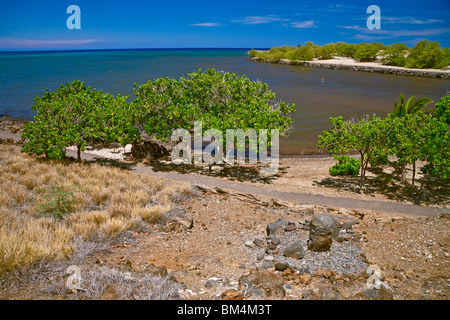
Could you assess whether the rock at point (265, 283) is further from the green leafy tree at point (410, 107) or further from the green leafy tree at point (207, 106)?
the green leafy tree at point (410, 107)

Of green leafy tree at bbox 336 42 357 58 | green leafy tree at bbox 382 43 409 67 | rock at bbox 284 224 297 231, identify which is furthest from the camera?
green leafy tree at bbox 336 42 357 58

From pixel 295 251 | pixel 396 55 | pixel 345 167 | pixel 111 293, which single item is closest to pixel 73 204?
pixel 111 293

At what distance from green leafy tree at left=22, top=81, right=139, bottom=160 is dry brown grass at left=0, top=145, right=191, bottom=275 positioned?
1461 mm

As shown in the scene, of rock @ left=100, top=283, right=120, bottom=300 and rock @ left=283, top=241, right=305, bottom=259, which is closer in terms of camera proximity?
rock @ left=100, top=283, right=120, bottom=300

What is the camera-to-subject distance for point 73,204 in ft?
40.7

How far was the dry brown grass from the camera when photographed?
810cm

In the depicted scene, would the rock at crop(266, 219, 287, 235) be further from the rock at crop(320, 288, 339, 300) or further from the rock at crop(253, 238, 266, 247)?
the rock at crop(320, 288, 339, 300)

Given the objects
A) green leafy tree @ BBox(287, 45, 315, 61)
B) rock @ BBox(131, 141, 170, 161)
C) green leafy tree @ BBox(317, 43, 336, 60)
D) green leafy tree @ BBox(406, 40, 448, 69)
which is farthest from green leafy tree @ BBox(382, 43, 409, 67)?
rock @ BBox(131, 141, 170, 161)

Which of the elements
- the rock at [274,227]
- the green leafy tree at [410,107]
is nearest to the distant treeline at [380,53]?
the green leafy tree at [410,107]

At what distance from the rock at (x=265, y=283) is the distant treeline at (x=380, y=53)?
123 m

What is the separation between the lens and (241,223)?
1271cm

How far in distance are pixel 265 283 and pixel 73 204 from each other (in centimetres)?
865

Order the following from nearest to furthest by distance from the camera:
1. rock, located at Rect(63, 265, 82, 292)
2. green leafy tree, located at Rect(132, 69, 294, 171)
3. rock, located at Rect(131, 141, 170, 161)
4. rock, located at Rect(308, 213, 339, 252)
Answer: rock, located at Rect(63, 265, 82, 292), rock, located at Rect(308, 213, 339, 252), green leafy tree, located at Rect(132, 69, 294, 171), rock, located at Rect(131, 141, 170, 161)

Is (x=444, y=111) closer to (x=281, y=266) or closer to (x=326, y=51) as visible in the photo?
(x=281, y=266)
